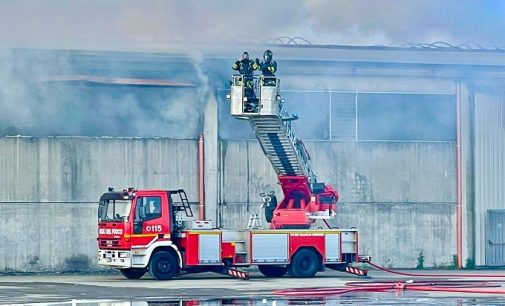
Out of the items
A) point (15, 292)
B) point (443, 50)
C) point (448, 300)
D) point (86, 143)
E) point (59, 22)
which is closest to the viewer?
point (448, 300)

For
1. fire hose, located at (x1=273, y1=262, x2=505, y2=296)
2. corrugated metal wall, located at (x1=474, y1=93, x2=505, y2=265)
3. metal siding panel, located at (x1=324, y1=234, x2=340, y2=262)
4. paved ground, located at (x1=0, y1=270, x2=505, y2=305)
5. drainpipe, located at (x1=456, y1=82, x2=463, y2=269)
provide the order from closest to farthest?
paved ground, located at (x1=0, y1=270, x2=505, y2=305) < fire hose, located at (x1=273, y1=262, x2=505, y2=296) < metal siding panel, located at (x1=324, y1=234, x2=340, y2=262) < drainpipe, located at (x1=456, y1=82, x2=463, y2=269) < corrugated metal wall, located at (x1=474, y1=93, x2=505, y2=265)

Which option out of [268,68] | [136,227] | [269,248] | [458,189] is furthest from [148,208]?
[458,189]

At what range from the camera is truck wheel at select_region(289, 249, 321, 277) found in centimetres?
3562

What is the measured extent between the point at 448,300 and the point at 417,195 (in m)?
15.9

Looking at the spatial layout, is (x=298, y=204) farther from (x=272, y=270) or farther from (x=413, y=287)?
(x=413, y=287)

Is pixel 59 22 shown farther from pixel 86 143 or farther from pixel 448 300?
pixel 448 300

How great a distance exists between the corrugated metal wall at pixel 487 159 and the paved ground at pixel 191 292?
724 cm

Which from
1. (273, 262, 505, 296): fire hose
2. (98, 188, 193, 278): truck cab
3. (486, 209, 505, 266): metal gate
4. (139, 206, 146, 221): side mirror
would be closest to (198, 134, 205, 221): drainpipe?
(98, 188, 193, 278): truck cab

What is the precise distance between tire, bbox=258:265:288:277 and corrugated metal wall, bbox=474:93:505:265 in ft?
31.0

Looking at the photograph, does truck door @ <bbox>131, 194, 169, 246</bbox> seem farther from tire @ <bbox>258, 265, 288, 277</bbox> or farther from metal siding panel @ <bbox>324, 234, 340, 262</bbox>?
metal siding panel @ <bbox>324, 234, 340, 262</bbox>

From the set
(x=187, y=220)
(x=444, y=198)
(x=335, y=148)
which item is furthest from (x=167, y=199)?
(x=444, y=198)

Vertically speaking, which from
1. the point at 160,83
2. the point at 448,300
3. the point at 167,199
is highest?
the point at 160,83

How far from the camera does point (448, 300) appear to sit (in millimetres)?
26594

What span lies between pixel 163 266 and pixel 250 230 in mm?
2878
